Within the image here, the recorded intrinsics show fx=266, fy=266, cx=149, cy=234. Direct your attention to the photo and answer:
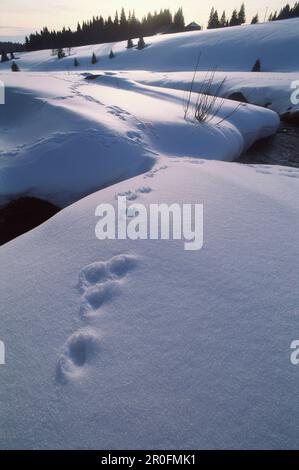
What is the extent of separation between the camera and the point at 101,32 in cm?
4134

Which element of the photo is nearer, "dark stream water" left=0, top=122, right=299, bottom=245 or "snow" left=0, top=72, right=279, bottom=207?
"dark stream water" left=0, top=122, right=299, bottom=245

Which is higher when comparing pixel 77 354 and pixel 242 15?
pixel 242 15

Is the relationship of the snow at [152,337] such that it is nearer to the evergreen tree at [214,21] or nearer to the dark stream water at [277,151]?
the dark stream water at [277,151]

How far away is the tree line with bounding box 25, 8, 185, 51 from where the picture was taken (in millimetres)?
→ 40219

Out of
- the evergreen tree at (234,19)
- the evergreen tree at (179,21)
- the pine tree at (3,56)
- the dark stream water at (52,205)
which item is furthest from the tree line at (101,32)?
the dark stream water at (52,205)

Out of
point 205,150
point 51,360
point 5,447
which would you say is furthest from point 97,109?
point 5,447

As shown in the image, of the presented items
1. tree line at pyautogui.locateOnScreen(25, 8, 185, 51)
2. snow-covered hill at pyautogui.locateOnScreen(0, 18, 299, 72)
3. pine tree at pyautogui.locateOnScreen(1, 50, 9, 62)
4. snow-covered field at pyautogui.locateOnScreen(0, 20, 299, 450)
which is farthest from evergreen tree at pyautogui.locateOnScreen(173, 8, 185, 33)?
snow-covered field at pyautogui.locateOnScreen(0, 20, 299, 450)

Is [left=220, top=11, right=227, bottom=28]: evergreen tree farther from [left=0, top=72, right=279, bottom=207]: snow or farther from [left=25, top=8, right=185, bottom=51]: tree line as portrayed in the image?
[left=0, top=72, right=279, bottom=207]: snow

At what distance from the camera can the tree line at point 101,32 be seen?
132ft

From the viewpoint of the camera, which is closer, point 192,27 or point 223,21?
point 223,21

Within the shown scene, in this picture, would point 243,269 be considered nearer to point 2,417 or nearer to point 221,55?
point 2,417

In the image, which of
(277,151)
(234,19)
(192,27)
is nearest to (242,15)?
(234,19)

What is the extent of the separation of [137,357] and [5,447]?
425 millimetres

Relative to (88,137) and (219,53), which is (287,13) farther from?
(88,137)
